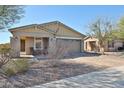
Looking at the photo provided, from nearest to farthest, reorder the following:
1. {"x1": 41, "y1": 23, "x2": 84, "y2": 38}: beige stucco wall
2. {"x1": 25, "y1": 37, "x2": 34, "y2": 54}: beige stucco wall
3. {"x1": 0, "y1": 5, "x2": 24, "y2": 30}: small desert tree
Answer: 1. {"x1": 0, "y1": 5, "x2": 24, "y2": 30}: small desert tree
2. {"x1": 25, "y1": 37, "x2": 34, "y2": 54}: beige stucco wall
3. {"x1": 41, "y1": 23, "x2": 84, "y2": 38}: beige stucco wall

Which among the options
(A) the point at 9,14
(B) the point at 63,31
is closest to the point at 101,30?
(B) the point at 63,31

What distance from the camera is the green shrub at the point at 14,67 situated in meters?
10.6

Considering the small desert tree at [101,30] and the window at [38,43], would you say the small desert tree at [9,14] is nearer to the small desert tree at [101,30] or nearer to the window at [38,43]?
the window at [38,43]

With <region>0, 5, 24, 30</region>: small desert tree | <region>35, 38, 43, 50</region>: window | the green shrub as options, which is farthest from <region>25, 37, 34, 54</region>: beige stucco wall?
the green shrub

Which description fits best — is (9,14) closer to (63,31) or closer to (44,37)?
(44,37)

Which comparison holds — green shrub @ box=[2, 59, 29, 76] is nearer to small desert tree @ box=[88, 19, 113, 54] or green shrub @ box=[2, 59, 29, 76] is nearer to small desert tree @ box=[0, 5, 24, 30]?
small desert tree @ box=[0, 5, 24, 30]

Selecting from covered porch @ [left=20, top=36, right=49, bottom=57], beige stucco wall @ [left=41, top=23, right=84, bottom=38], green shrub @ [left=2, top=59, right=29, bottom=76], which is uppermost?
beige stucco wall @ [left=41, top=23, right=84, bottom=38]

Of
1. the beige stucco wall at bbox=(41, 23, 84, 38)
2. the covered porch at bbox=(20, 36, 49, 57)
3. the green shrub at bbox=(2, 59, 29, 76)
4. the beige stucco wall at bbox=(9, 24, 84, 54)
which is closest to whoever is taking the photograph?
the green shrub at bbox=(2, 59, 29, 76)

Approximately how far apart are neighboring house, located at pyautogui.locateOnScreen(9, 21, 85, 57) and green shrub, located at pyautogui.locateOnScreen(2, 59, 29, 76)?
10233 mm

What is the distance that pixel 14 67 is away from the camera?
11.3 m

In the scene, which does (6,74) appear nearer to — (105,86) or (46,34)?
(105,86)

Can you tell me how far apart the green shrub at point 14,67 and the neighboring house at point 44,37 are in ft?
33.6

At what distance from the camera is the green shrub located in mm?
10625
